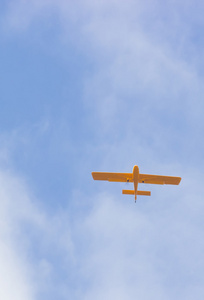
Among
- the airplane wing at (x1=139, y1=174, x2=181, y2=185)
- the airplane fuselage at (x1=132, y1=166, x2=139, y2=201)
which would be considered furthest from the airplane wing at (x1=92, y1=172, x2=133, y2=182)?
the airplane wing at (x1=139, y1=174, x2=181, y2=185)

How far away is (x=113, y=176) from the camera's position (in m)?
78.0

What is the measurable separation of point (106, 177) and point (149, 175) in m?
6.62

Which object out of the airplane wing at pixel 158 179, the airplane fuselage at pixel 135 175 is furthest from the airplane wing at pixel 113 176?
the airplane wing at pixel 158 179

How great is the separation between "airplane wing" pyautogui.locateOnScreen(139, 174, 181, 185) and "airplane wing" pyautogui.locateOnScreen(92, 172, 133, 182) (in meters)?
1.94

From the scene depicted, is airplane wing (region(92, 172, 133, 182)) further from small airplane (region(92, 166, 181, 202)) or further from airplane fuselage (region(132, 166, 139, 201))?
airplane fuselage (region(132, 166, 139, 201))


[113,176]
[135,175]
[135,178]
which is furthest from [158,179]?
[113,176]

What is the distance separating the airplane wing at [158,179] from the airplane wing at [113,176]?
6.36ft

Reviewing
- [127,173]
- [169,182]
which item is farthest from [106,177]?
[169,182]

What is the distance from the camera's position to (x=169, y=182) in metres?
79.2

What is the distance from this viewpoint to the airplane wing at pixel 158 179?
3068 inches

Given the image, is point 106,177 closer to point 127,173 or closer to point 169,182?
point 127,173

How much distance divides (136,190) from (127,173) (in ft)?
10.3

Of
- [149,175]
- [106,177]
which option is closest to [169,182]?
[149,175]

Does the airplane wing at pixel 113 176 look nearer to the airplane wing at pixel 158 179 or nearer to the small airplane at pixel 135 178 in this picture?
the small airplane at pixel 135 178
